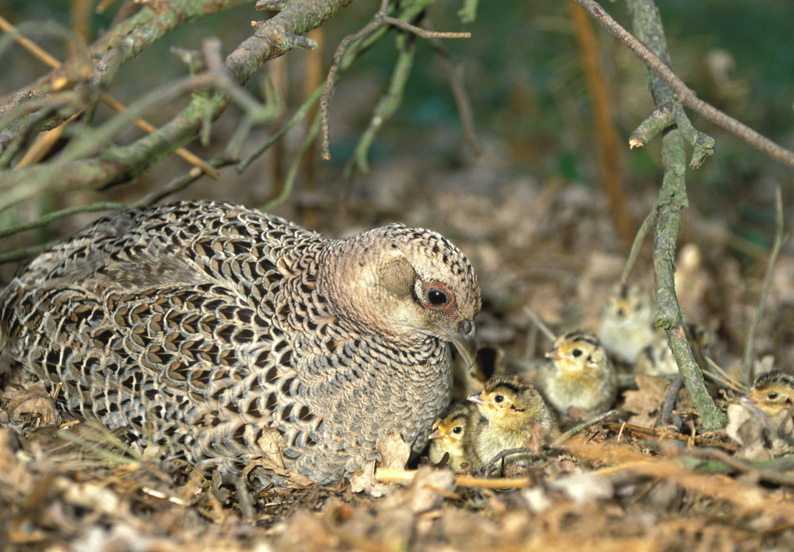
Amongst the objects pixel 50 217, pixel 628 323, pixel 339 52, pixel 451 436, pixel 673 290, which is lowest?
pixel 451 436

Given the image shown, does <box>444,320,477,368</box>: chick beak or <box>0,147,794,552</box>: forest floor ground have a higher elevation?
<box>444,320,477,368</box>: chick beak

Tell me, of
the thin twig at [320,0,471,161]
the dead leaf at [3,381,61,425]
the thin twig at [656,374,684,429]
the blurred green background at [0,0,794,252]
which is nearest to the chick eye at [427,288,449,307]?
the thin twig at [320,0,471,161]

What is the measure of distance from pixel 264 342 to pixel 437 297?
0.84 metres

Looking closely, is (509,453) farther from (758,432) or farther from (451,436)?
(758,432)

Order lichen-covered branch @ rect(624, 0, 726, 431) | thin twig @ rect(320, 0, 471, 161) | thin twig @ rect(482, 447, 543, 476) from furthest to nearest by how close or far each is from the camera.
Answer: thin twig @ rect(320, 0, 471, 161) → lichen-covered branch @ rect(624, 0, 726, 431) → thin twig @ rect(482, 447, 543, 476)

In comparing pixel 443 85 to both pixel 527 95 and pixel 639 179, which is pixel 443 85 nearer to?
pixel 527 95

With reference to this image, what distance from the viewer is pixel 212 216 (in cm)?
399

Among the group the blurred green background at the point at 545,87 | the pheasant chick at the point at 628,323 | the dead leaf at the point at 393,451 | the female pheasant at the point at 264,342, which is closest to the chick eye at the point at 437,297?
the female pheasant at the point at 264,342

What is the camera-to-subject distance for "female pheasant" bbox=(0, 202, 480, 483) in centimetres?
341

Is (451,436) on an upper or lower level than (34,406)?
lower

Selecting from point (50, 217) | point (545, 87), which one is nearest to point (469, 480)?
point (50, 217)

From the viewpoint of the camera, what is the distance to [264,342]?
137 inches

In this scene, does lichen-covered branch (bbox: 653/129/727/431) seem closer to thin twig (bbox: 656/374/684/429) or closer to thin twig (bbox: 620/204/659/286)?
thin twig (bbox: 620/204/659/286)

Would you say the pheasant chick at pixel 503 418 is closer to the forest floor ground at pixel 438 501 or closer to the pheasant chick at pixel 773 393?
the forest floor ground at pixel 438 501
